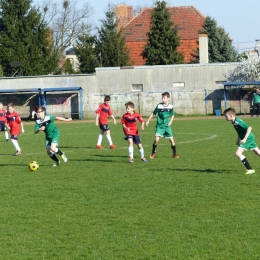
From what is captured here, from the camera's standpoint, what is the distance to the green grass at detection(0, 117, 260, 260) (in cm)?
866

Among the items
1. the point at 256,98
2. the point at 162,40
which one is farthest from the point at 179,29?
the point at 256,98

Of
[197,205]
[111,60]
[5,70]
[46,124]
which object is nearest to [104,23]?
[111,60]

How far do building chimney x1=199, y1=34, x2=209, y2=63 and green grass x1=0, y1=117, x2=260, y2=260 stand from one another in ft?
124

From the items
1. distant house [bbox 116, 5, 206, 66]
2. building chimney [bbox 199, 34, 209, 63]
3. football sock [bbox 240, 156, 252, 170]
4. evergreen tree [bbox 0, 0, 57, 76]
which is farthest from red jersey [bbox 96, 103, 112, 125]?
distant house [bbox 116, 5, 206, 66]

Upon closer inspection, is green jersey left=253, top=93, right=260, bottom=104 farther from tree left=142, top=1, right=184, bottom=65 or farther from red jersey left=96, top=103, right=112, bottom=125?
red jersey left=96, top=103, right=112, bottom=125

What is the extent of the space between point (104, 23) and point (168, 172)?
162 ft

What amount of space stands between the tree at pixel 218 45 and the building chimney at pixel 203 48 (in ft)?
15.7

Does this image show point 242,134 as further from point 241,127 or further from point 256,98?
point 256,98

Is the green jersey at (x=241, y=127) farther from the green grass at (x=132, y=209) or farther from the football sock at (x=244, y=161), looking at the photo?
the green grass at (x=132, y=209)

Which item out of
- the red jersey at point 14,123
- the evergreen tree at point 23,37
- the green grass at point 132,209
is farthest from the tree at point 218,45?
the green grass at point 132,209

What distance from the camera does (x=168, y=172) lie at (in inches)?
627

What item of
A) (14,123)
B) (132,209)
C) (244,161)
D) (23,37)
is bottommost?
(132,209)

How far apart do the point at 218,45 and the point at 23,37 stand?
17.2 m

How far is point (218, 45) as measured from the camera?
62.4 meters
